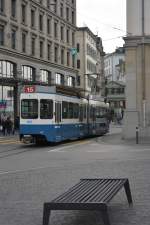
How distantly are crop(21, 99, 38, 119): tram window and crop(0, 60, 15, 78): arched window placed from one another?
2728 cm

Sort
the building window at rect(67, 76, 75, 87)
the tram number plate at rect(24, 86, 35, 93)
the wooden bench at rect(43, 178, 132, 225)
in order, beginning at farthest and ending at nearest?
the building window at rect(67, 76, 75, 87), the tram number plate at rect(24, 86, 35, 93), the wooden bench at rect(43, 178, 132, 225)

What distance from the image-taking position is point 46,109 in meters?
29.7

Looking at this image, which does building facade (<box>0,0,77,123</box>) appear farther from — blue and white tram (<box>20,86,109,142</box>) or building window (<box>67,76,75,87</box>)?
blue and white tram (<box>20,86,109,142</box>)

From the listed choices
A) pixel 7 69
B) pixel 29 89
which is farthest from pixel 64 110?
pixel 7 69

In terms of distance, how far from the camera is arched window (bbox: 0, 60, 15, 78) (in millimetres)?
56906

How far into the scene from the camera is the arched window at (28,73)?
2479 inches

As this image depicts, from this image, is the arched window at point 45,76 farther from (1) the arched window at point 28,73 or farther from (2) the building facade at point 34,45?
(1) the arched window at point 28,73

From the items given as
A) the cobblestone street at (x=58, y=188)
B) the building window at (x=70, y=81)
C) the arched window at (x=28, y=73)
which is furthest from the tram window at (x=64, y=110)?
the building window at (x=70, y=81)

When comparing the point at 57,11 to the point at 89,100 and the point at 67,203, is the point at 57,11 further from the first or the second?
the point at 67,203

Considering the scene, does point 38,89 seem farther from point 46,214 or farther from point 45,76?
point 45,76

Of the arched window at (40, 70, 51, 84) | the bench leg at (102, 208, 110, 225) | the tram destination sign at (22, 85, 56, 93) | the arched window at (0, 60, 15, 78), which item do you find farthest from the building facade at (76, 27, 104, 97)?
the bench leg at (102, 208, 110, 225)

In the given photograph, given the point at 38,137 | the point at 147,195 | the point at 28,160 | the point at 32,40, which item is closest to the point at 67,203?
the point at 147,195

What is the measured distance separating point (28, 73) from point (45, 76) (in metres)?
6.41

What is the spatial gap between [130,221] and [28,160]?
43.6 feet
